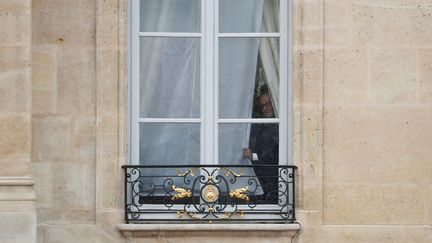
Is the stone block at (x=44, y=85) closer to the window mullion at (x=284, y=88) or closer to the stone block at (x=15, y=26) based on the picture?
the stone block at (x=15, y=26)

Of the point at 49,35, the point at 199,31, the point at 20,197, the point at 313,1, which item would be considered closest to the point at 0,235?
the point at 20,197

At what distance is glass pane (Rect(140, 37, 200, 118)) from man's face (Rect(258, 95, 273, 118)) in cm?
45

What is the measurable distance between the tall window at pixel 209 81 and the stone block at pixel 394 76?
0.63m

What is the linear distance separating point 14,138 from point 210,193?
1.47 meters

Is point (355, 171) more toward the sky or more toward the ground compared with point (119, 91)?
more toward the ground

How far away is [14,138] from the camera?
26.5 ft

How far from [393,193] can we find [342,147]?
0.46 m

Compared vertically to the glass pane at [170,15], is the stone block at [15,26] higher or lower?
lower

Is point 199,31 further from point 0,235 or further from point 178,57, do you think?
point 0,235

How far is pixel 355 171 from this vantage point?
8.65m

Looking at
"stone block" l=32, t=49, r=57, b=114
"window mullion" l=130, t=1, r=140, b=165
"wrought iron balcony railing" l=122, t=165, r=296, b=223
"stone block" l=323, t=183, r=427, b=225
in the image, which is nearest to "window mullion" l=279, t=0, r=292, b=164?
"wrought iron balcony railing" l=122, t=165, r=296, b=223

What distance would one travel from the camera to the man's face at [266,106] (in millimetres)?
8961

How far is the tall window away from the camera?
892cm

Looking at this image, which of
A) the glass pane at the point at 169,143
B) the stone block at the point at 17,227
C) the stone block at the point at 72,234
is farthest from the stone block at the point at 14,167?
the glass pane at the point at 169,143
